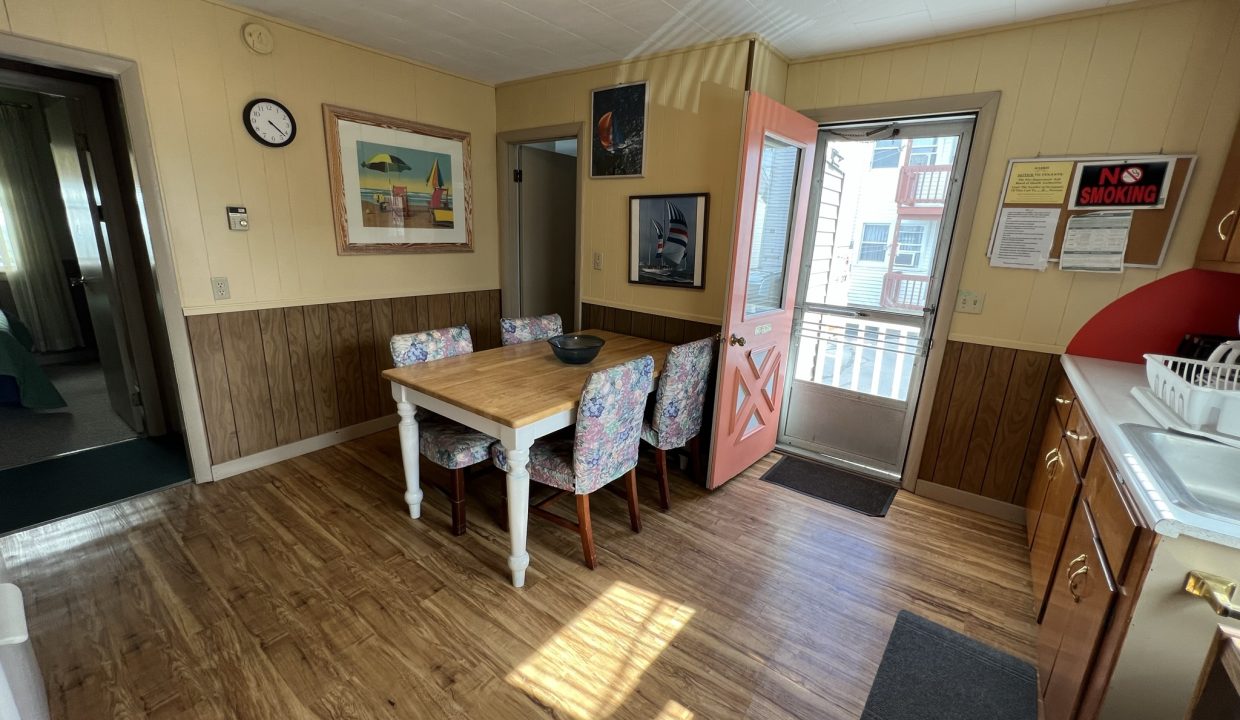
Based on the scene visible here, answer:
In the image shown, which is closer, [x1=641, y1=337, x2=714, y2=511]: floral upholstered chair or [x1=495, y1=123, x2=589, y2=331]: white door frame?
[x1=641, y1=337, x2=714, y2=511]: floral upholstered chair

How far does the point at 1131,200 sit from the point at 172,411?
5378 millimetres

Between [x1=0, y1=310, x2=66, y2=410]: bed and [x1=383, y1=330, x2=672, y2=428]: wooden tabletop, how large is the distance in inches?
129

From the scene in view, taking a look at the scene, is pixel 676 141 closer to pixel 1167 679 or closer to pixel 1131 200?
pixel 1131 200

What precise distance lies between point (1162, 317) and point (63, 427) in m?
6.28

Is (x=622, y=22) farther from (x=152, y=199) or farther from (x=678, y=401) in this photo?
(x=152, y=199)

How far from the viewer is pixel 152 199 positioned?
2.41 m

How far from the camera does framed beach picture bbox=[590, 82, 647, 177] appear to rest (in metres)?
3.03

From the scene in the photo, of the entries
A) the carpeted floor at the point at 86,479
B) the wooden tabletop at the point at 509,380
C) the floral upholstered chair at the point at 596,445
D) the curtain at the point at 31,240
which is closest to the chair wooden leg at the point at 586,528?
the floral upholstered chair at the point at 596,445

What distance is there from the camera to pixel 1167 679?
3.45 ft

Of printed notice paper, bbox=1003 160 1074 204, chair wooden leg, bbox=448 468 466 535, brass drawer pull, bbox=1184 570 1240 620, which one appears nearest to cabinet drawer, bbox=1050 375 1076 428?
printed notice paper, bbox=1003 160 1074 204

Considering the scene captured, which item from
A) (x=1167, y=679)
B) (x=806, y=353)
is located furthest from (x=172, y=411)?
(x=1167, y=679)

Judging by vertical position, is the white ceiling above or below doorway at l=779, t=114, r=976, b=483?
above

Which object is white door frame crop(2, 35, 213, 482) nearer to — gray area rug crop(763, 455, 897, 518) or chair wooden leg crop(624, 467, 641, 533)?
chair wooden leg crop(624, 467, 641, 533)

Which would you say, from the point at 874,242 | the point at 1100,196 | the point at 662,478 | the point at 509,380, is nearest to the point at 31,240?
the point at 509,380
